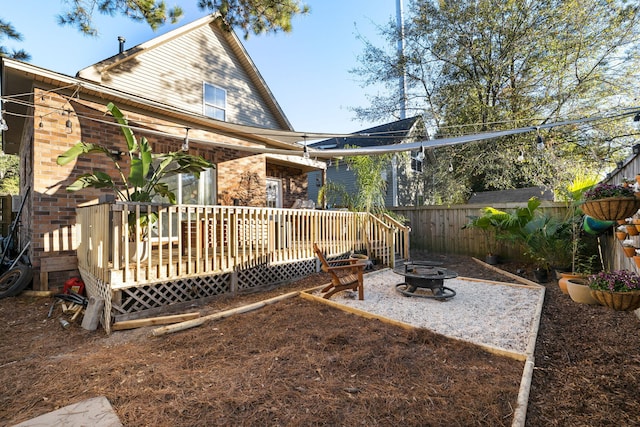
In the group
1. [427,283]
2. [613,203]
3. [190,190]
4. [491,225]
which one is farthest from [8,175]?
[613,203]

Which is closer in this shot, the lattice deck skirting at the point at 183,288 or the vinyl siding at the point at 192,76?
the lattice deck skirting at the point at 183,288

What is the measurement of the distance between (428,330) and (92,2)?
9136 millimetres

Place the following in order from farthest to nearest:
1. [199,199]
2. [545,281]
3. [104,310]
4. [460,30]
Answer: [460,30] → [199,199] → [545,281] → [104,310]

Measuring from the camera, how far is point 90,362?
295 cm

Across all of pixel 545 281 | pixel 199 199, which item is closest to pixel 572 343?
pixel 545 281

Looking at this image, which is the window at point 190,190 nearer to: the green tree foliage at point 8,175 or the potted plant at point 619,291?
the potted plant at point 619,291

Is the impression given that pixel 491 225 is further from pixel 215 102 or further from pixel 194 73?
pixel 194 73

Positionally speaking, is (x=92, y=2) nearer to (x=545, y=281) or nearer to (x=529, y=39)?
(x=545, y=281)

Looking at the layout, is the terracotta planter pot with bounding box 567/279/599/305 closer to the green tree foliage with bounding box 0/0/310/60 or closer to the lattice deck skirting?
the lattice deck skirting

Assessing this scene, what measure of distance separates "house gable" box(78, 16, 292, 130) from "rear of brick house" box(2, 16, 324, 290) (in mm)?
29

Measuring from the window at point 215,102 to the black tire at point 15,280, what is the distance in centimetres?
587

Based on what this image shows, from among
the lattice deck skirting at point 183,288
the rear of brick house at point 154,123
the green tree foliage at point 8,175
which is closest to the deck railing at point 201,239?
the lattice deck skirting at point 183,288

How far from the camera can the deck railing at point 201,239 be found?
161 inches

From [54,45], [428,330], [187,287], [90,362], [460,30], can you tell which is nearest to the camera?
[90,362]
